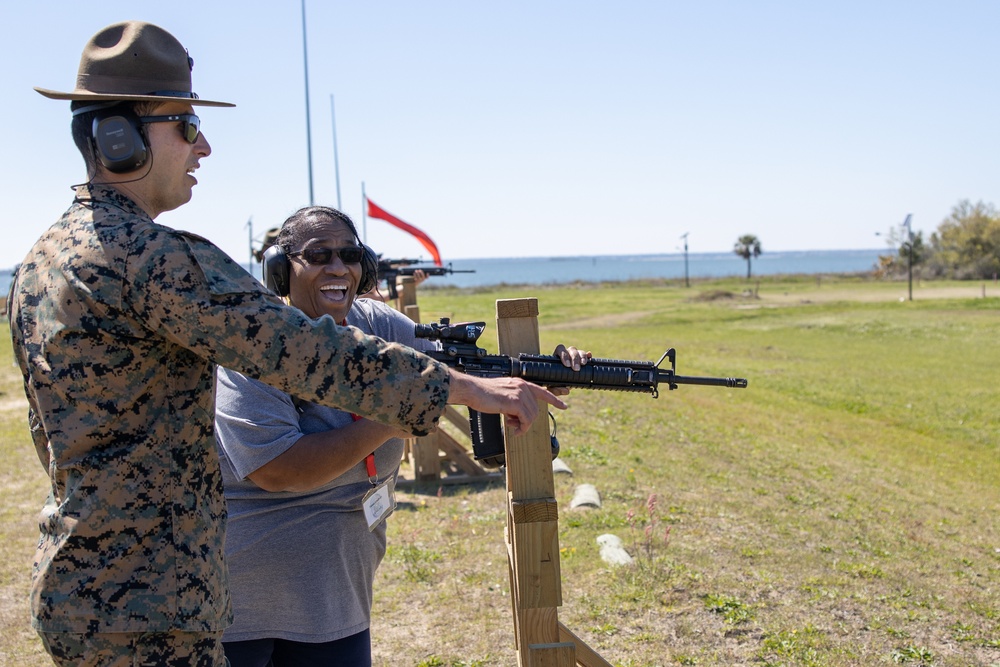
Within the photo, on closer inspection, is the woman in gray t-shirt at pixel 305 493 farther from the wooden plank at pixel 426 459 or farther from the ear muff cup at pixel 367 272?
the wooden plank at pixel 426 459

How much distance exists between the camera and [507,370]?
2.73 metres

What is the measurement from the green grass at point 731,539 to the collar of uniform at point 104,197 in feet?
12.2

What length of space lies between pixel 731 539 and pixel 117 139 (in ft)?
19.8

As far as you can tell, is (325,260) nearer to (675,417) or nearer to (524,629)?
(524,629)

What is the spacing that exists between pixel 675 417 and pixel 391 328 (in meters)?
10.1

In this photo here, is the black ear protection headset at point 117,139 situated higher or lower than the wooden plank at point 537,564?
higher

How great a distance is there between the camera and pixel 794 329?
3167 centimetres

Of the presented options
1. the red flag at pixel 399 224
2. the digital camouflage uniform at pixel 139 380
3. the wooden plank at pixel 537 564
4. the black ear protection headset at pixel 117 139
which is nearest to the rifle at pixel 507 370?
the wooden plank at pixel 537 564

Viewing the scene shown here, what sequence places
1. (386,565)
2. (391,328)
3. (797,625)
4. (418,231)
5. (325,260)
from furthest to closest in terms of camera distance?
1. (418,231)
2. (386,565)
3. (797,625)
4. (391,328)
5. (325,260)

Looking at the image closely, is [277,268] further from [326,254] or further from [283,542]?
[283,542]

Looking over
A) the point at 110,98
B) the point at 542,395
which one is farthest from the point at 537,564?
the point at 110,98

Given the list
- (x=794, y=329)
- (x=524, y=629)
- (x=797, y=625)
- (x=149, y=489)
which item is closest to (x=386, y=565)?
(x=797, y=625)

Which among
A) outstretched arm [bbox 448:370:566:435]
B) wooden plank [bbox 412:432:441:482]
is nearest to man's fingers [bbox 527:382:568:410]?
outstretched arm [bbox 448:370:566:435]

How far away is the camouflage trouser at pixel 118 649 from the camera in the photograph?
1886 mm
